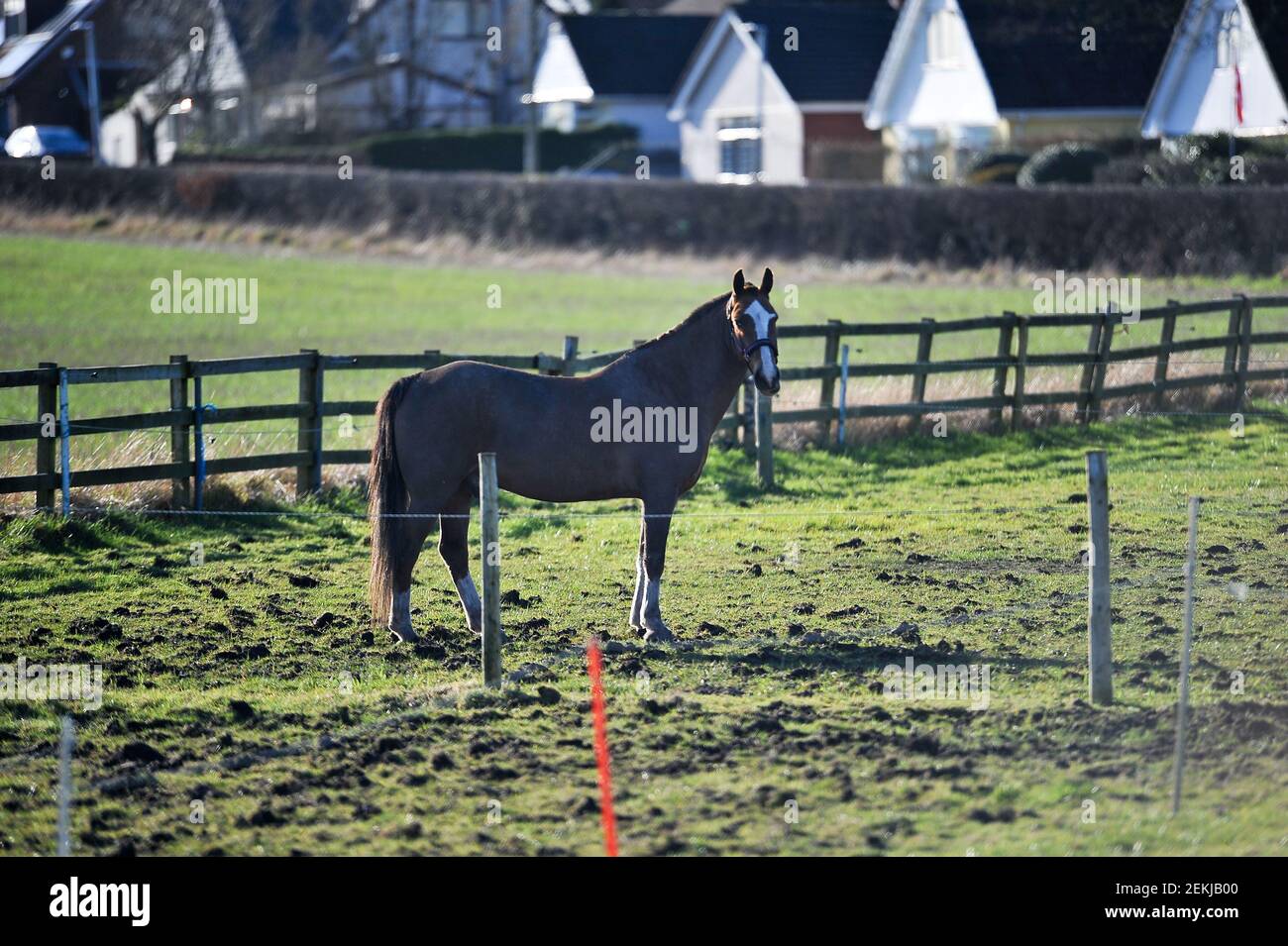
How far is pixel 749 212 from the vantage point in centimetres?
3891

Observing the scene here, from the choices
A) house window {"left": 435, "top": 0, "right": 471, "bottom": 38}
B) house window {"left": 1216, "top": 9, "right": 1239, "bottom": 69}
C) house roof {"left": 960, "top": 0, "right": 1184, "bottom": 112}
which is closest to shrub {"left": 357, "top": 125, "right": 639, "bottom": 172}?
house window {"left": 435, "top": 0, "right": 471, "bottom": 38}

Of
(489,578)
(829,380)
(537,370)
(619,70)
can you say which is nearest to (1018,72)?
(619,70)

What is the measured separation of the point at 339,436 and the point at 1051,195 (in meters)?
21.5

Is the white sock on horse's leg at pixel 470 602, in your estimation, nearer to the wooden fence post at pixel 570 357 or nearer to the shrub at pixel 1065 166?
the wooden fence post at pixel 570 357

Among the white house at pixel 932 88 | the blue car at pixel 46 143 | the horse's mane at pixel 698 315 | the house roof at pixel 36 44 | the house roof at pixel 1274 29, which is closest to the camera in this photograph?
the horse's mane at pixel 698 315

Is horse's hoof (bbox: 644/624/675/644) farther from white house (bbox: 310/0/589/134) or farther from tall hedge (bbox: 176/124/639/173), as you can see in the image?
white house (bbox: 310/0/589/134)

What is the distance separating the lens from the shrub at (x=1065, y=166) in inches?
1463

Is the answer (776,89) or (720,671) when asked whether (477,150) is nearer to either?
(776,89)

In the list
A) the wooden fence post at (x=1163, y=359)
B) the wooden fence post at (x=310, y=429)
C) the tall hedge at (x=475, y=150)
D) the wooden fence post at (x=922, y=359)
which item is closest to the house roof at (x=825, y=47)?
the tall hedge at (x=475, y=150)

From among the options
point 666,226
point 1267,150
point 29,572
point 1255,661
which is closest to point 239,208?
point 666,226

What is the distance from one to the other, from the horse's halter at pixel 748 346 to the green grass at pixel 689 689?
1803mm

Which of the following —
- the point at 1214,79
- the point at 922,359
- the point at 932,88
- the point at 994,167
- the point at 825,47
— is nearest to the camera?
the point at 922,359

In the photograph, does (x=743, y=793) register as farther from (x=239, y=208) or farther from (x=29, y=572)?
(x=239, y=208)

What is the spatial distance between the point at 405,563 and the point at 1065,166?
31689 mm
